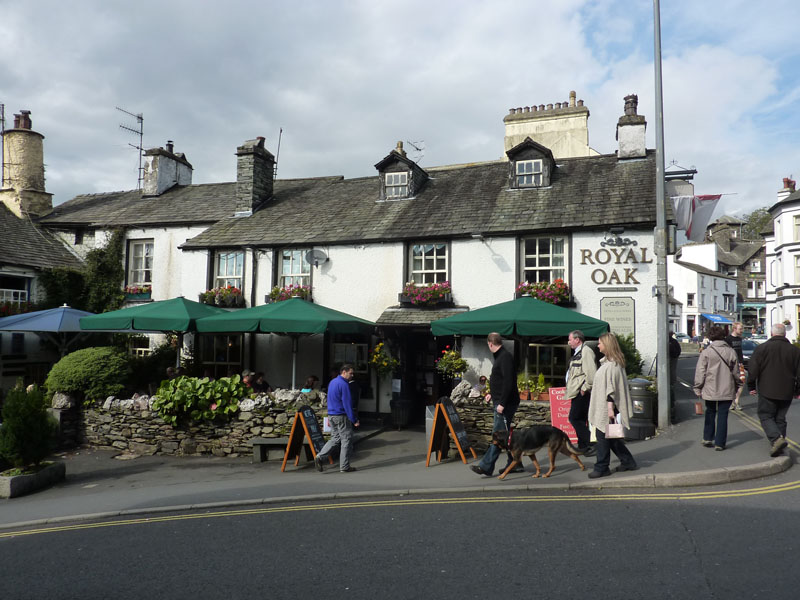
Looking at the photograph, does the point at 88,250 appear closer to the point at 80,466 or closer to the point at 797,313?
the point at 80,466

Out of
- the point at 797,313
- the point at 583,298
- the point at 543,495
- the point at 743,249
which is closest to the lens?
the point at 543,495

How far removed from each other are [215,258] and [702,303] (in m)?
48.5

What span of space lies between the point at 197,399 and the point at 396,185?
30.1 ft

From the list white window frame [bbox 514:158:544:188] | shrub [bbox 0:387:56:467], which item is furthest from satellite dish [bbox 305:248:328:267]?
shrub [bbox 0:387:56:467]

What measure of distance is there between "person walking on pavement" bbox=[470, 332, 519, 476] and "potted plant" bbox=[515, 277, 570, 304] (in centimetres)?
588

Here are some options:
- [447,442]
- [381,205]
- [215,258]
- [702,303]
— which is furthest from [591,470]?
[702,303]

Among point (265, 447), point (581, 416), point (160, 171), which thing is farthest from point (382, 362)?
point (160, 171)

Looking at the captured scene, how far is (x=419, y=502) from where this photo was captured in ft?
22.2

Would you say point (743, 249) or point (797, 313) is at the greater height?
point (743, 249)

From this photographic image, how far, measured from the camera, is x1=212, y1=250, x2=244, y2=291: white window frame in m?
16.9

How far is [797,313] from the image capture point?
30.2 m

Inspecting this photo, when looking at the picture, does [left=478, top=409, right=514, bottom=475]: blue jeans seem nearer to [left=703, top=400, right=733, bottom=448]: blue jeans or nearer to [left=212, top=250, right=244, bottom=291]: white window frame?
[left=703, top=400, right=733, bottom=448]: blue jeans

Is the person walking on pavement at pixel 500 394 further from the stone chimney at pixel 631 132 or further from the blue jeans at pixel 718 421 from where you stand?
the stone chimney at pixel 631 132

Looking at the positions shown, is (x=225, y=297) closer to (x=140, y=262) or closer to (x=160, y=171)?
(x=140, y=262)
